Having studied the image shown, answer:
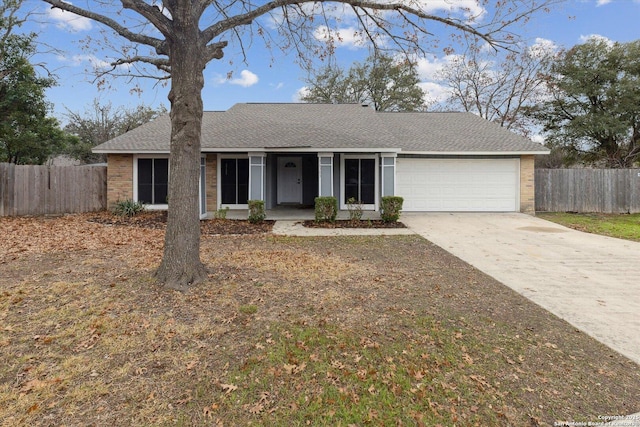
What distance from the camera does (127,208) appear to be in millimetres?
12398

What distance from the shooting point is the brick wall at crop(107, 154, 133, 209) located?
12.9 m

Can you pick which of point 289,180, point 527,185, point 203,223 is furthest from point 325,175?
point 527,185

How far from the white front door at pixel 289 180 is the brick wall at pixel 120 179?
6038 mm

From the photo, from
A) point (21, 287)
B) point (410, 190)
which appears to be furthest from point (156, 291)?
point (410, 190)

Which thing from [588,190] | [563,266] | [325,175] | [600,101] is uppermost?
[600,101]

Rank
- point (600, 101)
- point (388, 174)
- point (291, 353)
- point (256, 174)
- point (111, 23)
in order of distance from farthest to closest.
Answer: point (600, 101), point (256, 174), point (388, 174), point (111, 23), point (291, 353)

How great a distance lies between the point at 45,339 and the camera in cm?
338

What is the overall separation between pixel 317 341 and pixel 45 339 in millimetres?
2650

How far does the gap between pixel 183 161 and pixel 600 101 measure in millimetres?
26692

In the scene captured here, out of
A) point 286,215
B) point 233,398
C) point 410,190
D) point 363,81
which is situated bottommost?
point 233,398

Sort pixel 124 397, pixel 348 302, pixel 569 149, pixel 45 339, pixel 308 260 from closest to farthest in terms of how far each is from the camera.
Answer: pixel 124 397 < pixel 45 339 < pixel 348 302 < pixel 308 260 < pixel 569 149

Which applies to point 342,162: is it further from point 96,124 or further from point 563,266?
point 96,124

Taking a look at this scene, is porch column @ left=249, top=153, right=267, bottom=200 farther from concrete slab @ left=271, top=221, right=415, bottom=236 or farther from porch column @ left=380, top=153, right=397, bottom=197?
porch column @ left=380, top=153, right=397, bottom=197

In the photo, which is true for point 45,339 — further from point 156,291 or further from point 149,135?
point 149,135
